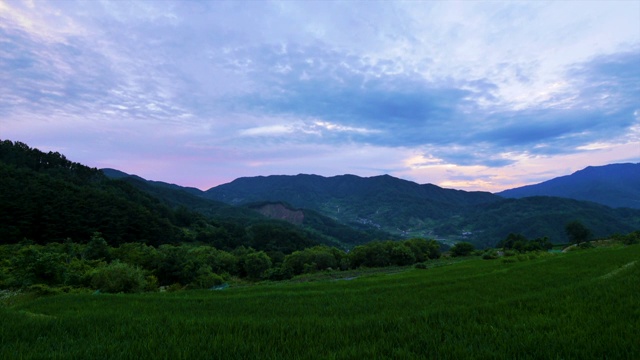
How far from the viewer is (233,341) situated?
5750 millimetres

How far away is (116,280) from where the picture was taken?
70.5ft

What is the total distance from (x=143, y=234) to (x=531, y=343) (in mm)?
78776

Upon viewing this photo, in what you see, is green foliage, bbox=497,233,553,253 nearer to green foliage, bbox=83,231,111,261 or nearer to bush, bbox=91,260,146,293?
bush, bbox=91,260,146,293

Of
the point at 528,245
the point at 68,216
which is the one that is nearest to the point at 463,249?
the point at 528,245

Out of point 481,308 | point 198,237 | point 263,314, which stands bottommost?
point 198,237

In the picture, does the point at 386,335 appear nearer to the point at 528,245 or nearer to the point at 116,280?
the point at 116,280

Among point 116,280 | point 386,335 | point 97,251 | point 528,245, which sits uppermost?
point 386,335

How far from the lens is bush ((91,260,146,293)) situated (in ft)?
70.1

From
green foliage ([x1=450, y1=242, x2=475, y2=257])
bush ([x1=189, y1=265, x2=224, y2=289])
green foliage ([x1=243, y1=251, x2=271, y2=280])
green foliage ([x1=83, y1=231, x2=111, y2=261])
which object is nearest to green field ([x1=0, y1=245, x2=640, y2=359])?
bush ([x1=189, y1=265, x2=224, y2=289])

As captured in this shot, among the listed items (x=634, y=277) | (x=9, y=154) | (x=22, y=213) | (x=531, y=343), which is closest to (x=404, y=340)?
(x=531, y=343)

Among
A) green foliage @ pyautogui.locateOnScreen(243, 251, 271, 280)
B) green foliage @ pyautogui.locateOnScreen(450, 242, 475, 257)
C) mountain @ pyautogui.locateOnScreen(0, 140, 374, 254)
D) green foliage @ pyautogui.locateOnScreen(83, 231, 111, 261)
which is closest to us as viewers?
green foliage @ pyautogui.locateOnScreen(83, 231, 111, 261)

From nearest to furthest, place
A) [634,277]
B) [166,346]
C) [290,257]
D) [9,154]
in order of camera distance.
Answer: [166,346] → [634,277] → [290,257] → [9,154]

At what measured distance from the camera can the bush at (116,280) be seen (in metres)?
21.4

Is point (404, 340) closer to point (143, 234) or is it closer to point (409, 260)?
point (409, 260)
